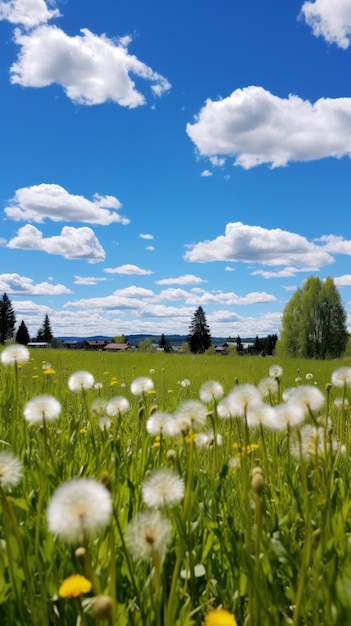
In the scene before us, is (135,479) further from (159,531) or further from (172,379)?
(172,379)

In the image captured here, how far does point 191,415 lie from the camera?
5.12 feet

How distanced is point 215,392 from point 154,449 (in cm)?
77

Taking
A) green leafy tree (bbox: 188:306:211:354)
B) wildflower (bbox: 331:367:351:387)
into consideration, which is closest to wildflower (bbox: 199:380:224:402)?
wildflower (bbox: 331:367:351:387)

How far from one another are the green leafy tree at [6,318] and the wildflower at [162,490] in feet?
320

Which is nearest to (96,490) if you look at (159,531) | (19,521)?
(159,531)

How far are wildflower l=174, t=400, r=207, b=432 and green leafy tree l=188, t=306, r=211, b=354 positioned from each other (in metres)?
93.4

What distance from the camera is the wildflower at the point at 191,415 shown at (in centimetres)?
154

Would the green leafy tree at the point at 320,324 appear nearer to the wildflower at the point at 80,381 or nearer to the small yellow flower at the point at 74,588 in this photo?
the wildflower at the point at 80,381

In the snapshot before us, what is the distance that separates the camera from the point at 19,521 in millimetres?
1890

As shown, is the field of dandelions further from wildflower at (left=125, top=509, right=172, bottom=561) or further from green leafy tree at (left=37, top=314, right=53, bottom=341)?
green leafy tree at (left=37, top=314, right=53, bottom=341)

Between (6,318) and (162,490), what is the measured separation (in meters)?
104

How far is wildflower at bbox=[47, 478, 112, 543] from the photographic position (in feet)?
2.87

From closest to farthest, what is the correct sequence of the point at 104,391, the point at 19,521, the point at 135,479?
1. the point at 19,521
2. the point at 135,479
3. the point at 104,391

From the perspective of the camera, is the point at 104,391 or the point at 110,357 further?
the point at 110,357
